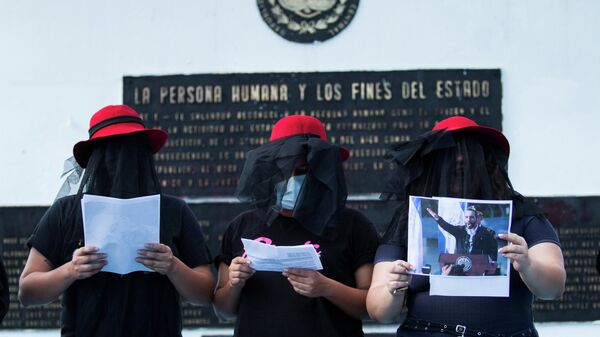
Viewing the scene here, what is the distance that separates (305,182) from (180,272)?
55 centimetres

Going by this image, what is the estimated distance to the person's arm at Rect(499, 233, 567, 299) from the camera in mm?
2238

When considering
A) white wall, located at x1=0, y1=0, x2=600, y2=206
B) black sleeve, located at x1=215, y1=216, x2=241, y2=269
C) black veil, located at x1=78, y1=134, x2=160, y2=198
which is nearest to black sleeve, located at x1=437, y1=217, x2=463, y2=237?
black sleeve, located at x1=215, y1=216, x2=241, y2=269

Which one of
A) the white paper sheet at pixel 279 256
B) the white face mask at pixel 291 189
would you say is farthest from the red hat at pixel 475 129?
the white paper sheet at pixel 279 256

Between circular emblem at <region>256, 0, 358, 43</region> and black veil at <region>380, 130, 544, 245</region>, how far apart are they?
215cm

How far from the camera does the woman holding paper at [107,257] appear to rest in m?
2.51

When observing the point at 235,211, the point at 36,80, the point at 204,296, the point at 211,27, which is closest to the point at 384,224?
the point at 235,211

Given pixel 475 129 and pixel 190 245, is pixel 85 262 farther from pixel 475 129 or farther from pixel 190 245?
pixel 475 129

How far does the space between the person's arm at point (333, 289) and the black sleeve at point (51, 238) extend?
32.7 inches

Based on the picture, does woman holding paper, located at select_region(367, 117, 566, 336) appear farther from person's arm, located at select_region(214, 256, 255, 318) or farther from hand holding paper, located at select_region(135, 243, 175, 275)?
hand holding paper, located at select_region(135, 243, 175, 275)

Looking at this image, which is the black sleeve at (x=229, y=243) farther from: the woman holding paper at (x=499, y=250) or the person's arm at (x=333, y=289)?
the woman holding paper at (x=499, y=250)

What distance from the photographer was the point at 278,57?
456cm

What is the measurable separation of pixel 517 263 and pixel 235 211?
252cm

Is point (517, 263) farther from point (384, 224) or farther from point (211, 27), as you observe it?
point (211, 27)

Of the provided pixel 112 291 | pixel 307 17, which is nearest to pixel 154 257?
pixel 112 291
